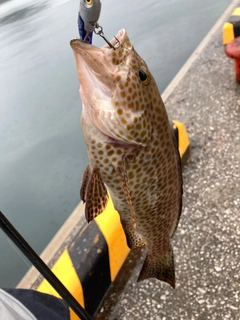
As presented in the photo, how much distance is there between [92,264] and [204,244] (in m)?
0.84

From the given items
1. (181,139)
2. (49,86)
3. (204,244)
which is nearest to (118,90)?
(204,244)

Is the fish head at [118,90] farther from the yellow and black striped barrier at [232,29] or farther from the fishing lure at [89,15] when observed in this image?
the yellow and black striped barrier at [232,29]

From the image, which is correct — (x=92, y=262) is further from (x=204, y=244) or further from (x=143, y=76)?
(x=143, y=76)

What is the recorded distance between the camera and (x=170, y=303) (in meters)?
2.36

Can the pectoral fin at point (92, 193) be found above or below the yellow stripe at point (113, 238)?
above

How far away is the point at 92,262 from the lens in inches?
95.7

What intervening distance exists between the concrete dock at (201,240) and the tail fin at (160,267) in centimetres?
67

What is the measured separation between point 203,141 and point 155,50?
2323 millimetres

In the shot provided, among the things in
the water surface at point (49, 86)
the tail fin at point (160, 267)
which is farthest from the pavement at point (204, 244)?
the water surface at point (49, 86)

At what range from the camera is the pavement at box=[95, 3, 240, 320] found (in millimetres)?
2312

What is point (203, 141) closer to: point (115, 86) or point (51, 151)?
point (51, 151)

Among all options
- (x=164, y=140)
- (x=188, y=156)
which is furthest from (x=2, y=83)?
(x=164, y=140)

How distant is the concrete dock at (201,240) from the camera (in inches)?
91.5

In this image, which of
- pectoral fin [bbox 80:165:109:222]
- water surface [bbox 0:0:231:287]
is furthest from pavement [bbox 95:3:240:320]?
pectoral fin [bbox 80:165:109:222]
